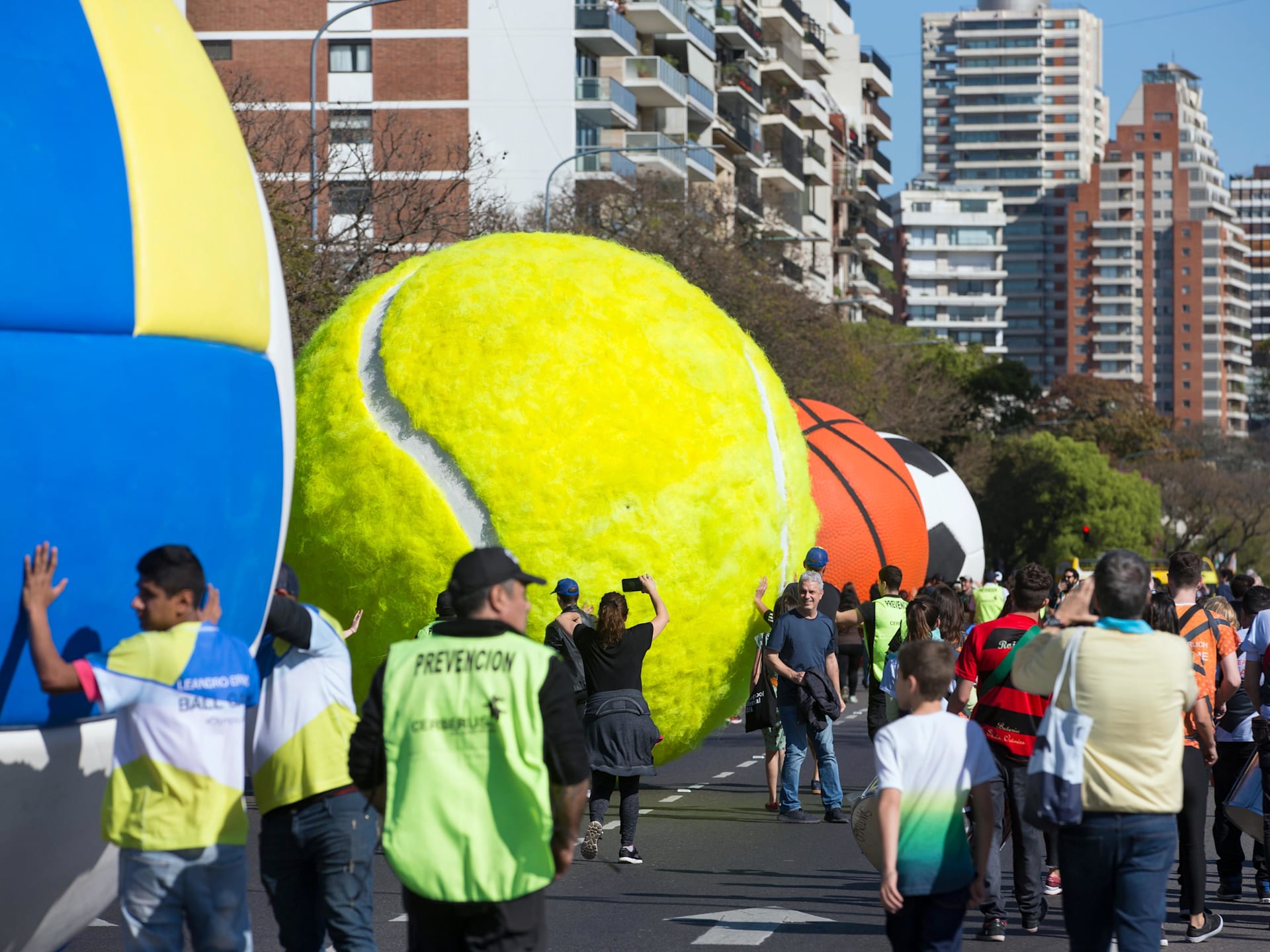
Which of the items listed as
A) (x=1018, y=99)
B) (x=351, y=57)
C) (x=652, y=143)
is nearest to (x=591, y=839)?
(x=351, y=57)

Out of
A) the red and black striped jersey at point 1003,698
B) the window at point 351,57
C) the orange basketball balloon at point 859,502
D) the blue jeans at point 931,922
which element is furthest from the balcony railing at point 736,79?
the blue jeans at point 931,922

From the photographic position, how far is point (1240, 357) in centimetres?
18738

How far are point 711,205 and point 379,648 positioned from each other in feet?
134

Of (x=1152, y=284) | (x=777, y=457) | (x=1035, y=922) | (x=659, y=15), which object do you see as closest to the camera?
(x=1035, y=922)

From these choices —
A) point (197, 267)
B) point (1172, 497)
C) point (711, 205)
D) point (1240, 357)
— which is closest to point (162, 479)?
point (197, 267)

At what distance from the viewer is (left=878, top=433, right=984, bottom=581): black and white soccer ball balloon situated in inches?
877

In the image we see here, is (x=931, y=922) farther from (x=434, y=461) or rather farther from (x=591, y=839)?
(x=434, y=461)

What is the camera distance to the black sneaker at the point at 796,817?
11.6 meters

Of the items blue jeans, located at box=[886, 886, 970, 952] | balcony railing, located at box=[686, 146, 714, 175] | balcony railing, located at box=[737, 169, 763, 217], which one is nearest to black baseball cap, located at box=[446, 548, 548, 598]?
blue jeans, located at box=[886, 886, 970, 952]

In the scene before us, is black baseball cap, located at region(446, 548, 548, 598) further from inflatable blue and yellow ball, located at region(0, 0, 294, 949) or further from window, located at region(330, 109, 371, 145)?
window, located at region(330, 109, 371, 145)

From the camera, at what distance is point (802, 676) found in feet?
37.9

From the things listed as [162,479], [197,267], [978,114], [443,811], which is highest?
[978,114]

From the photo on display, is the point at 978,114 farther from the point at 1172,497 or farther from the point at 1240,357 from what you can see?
the point at 1172,497

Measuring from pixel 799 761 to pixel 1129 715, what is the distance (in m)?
Answer: 6.25
